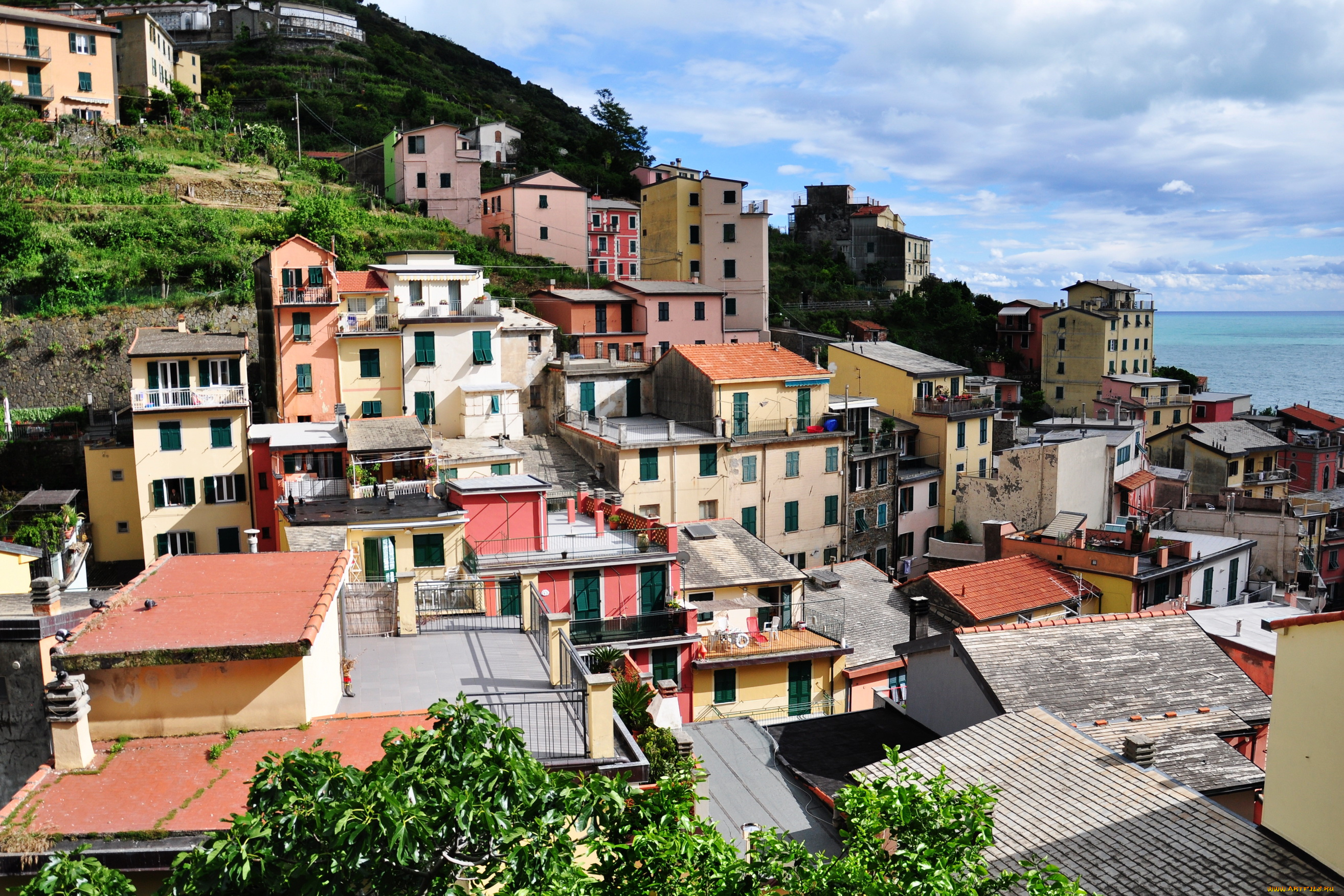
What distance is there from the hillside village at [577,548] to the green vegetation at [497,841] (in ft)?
0.13

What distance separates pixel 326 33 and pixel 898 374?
73.2 m

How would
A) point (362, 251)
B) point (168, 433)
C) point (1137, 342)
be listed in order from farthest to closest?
point (1137, 342), point (362, 251), point (168, 433)

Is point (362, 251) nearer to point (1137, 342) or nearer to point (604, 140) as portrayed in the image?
point (604, 140)

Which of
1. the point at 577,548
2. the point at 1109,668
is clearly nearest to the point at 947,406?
the point at 577,548

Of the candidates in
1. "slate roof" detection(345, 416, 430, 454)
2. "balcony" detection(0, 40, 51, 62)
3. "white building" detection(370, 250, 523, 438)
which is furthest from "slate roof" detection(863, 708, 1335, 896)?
"balcony" detection(0, 40, 51, 62)

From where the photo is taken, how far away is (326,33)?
3590 inches

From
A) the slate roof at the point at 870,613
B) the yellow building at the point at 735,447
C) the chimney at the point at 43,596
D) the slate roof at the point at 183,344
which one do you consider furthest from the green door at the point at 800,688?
the slate roof at the point at 183,344

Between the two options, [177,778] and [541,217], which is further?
[541,217]

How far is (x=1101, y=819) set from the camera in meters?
11.3

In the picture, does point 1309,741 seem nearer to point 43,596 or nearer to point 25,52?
point 43,596

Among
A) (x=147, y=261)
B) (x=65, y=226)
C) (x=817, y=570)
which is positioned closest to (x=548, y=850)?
(x=817, y=570)

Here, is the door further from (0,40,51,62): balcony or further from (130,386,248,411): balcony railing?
(0,40,51,62): balcony

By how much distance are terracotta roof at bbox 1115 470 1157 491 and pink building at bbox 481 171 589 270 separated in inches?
1119

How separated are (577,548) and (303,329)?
13.8m
